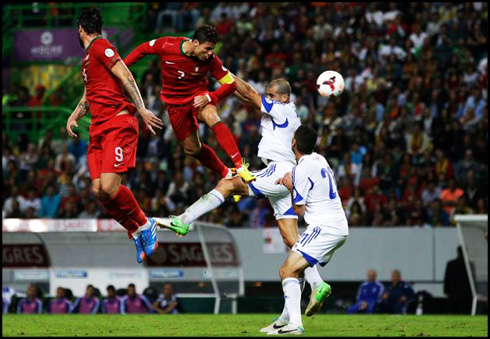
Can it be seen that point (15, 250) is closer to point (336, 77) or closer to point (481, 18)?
point (336, 77)

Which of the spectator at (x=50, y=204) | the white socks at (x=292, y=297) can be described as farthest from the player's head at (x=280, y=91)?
the spectator at (x=50, y=204)

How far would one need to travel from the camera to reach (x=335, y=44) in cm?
2758

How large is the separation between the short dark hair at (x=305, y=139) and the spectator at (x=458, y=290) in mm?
8827

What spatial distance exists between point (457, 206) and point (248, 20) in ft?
33.9

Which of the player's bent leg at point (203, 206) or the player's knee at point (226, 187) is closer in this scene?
the player's bent leg at point (203, 206)

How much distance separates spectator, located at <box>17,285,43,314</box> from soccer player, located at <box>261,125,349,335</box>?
966 cm

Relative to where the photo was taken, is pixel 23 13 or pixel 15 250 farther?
pixel 23 13

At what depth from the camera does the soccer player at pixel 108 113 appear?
13102 millimetres

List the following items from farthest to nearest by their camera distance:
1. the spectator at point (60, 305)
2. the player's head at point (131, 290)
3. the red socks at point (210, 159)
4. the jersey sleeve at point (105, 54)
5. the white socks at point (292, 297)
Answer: the spectator at point (60, 305) → the player's head at point (131, 290) → the red socks at point (210, 159) → the jersey sleeve at point (105, 54) → the white socks at point (292, 297)

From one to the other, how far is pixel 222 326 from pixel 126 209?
2233 millimetres

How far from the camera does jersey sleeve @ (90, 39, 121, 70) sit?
13070 mm

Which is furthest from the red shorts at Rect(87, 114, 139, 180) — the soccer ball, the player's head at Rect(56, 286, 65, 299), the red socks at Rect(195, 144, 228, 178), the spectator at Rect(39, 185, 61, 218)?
the spectator at Rect(39, 185, 61, 218)


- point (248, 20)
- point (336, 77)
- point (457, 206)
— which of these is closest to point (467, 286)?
point (457, 206)

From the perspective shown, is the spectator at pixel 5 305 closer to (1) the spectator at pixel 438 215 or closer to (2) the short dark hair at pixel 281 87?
(1) the spectator at pixel 438 215
